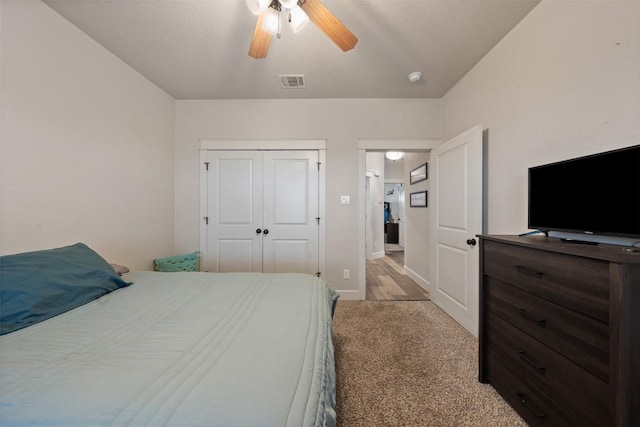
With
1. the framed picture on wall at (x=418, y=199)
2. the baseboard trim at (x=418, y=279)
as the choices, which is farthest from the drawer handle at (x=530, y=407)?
the framed picture on wall at (x=418, y=199)

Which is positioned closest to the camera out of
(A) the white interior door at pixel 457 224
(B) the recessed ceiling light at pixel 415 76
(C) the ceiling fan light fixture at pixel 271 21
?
(C) the ceiling fan light fixture at pixel 271 21

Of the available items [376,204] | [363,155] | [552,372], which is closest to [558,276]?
[552,372]

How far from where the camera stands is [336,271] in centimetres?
303

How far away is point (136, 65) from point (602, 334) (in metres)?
3.80

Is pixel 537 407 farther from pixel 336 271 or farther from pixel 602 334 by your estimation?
pixel 336 271

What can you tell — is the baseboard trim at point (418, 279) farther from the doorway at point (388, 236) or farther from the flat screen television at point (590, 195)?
the flat screen television at point (590, 195)

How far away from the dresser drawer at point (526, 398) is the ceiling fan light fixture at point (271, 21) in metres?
2.47

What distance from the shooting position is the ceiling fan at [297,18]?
1.32m

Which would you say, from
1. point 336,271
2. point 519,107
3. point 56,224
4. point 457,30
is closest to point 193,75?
point 56,224

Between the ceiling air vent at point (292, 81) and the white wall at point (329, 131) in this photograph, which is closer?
the ceiling air vent at point (292, 81)

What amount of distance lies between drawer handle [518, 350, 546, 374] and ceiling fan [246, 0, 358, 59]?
210 cm

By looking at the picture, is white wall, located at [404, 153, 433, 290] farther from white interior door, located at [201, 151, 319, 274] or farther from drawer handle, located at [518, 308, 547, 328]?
drawer handle, located at [518, 308, 547, 328]

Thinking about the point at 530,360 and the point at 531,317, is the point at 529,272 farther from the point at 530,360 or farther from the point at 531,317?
the point at 530,360

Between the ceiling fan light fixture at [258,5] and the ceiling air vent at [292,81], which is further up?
the ceiling air vent at [292,81]
